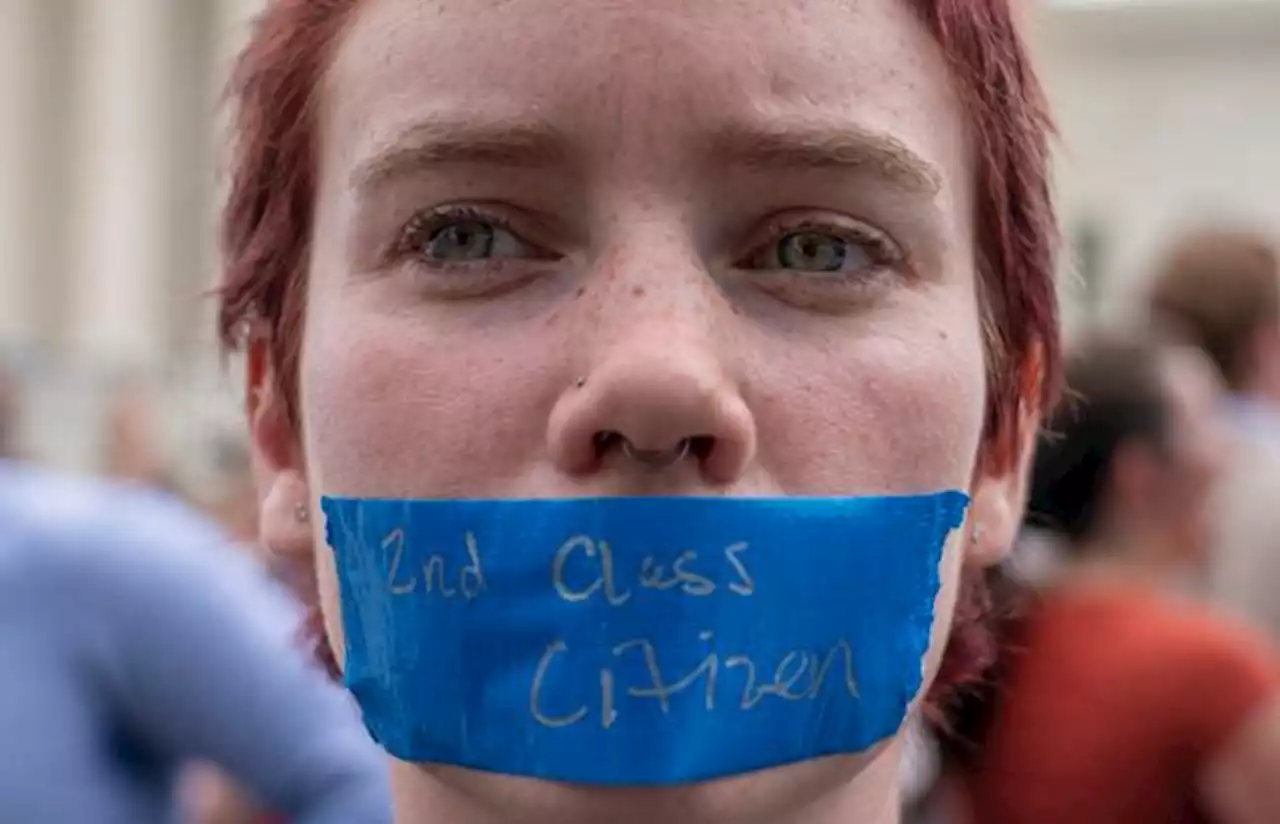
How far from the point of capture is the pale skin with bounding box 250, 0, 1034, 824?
712 millimetres

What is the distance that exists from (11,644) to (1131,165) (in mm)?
6695

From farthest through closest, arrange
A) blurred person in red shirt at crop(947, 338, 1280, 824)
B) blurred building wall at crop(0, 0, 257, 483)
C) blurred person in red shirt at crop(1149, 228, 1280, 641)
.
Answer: blurred building wall at crop(0, 0, 257, 483) → blurred person in red shirt at crop(1149, 228, 1280, 641) → blurred person in red shirt at crop(947, 338, 1280, 824)

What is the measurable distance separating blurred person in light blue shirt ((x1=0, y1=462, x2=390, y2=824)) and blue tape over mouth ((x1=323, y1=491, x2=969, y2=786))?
653 millimetres

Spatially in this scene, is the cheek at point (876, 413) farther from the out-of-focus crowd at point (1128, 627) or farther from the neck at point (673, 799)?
the out-of-focus crowd at point (1128, 627)

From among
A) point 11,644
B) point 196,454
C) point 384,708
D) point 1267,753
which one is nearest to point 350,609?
point 384,708

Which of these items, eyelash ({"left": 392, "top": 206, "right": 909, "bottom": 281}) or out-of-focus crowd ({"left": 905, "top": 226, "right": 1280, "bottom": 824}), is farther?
out-of-focus crowd ({"left": 905, "top": 226, "right": 1280, "bottom": 824})

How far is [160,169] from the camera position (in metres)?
7.16

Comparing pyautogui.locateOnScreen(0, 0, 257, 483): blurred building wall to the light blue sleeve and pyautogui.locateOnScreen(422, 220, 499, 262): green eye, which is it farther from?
pyautogui.locateOnScreen(422, 220, 499, 262): green eye

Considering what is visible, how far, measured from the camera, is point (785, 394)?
2.40ft

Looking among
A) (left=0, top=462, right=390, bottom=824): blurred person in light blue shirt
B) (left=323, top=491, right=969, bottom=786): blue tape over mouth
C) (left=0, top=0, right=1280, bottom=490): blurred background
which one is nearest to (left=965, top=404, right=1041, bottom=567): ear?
(left=323, top=491, right=969, bottom=786): blue tape over mouth

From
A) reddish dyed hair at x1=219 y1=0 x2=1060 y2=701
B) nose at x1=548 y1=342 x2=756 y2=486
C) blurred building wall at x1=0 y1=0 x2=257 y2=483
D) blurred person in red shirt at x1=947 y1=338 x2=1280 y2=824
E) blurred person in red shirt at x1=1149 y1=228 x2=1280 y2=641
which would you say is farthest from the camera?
blurred building wall at x1=0 y1=0 x2=257 y2=483

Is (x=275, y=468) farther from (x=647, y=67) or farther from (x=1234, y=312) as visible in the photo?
(x=1234, y=312)

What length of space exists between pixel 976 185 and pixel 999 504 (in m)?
0.20

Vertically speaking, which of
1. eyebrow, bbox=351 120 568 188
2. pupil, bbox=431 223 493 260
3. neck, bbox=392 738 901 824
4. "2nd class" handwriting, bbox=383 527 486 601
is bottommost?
neck, bbox=392 738 901 824
